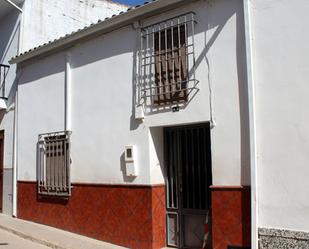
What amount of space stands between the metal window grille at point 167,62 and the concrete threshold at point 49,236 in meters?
2.74

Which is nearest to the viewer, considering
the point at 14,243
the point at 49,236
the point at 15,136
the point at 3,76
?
the point at 14,243

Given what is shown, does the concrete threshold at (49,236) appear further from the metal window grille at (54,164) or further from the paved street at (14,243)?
the metal window grille at (54,164)

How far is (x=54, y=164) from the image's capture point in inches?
390

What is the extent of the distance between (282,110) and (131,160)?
118 inches

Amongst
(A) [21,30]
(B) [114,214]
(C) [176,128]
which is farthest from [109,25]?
(A) [21,30]

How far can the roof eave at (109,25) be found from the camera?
7535 millimetres

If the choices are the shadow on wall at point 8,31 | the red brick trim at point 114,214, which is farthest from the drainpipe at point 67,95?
the shadow on wall at point 8,31

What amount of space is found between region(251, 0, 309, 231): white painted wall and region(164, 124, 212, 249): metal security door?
1.38 m

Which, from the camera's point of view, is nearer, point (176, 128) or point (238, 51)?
point (238, 51)

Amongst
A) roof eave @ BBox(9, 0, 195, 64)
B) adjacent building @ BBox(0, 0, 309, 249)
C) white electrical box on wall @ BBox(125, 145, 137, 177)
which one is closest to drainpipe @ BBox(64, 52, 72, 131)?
adjacent building @ BBox(0, 0, 309, 249)

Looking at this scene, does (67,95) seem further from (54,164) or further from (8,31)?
(8,31)

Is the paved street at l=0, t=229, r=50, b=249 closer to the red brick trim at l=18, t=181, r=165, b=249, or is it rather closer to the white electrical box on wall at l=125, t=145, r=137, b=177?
the red brick trim at l=18, t=181, r=165, b=249

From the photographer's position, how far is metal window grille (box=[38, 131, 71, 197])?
9.45 metres

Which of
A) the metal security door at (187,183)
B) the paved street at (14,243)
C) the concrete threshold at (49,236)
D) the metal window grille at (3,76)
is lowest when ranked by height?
the paved street at (14,243)
